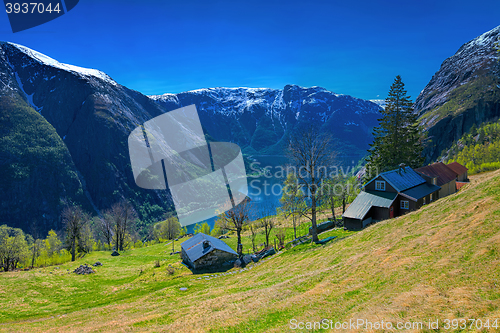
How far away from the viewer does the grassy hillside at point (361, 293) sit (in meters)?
9.13

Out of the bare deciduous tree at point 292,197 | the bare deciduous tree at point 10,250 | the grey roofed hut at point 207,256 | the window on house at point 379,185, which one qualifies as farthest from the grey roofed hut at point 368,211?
the bare deciduous tree at point 10,250

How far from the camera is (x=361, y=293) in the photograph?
11.6 meters

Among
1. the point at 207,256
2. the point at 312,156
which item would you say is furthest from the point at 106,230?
the point at 312,156

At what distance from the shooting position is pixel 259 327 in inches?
424

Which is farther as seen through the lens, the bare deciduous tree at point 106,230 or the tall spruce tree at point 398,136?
the bare deciduous tree at point 106,230

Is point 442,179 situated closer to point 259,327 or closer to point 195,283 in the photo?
point 195,283

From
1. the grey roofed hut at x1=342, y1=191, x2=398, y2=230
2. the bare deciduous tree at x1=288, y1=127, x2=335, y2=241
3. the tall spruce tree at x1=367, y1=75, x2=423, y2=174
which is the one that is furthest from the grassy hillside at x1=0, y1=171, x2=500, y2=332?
the tall spruce tree at x1=367, y1=75, x2=423, y2=174

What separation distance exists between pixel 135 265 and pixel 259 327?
1578 inches

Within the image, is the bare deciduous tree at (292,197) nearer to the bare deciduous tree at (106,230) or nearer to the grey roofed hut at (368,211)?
the grey roofed hut at (368,211)

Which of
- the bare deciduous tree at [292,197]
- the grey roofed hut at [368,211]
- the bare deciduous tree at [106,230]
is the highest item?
the bare deciduous tree at [292,197]

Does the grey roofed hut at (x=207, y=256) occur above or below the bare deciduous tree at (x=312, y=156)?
below

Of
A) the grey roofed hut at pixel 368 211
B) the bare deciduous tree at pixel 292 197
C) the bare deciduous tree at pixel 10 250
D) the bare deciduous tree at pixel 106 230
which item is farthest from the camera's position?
the bare deciduous tree at pixel 106 230

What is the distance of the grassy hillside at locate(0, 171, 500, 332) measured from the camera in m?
9.13

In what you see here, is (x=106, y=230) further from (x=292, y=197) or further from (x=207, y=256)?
(x=292, y=197)
